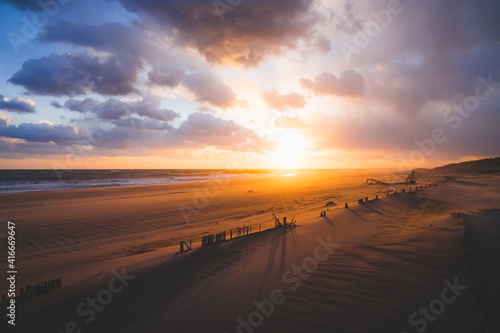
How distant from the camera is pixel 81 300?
564 cm

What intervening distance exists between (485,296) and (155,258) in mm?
9943

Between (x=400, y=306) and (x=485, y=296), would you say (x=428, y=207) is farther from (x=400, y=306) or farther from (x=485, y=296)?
(x=400, y=306)

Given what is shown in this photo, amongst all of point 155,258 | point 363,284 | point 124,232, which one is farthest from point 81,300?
point 124,232

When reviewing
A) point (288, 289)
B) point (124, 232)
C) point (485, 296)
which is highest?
point (485, 296)

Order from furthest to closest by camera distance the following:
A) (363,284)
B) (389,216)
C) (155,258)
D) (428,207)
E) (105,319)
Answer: (428,207) < (389,216) < (155,258) < (363,284) < (105,319)

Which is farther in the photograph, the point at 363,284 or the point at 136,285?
the point at 136,285

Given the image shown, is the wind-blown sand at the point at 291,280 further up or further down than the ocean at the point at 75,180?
further down

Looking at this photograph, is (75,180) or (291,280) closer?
(291,280)

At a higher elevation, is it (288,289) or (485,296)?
(485,296)

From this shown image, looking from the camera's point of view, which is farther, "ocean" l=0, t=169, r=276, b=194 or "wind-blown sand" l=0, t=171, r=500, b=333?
"ocean" l=0, t=169, r=276, b=194

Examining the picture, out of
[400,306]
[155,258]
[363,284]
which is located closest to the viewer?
[400,306]

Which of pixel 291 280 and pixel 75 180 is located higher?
pixel 75 180

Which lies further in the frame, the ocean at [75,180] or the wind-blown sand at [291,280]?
the ocean at [75,180]

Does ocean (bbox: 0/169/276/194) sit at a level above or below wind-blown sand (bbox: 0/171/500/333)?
above
